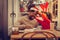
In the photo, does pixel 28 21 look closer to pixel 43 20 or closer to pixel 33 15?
pixel 33 15

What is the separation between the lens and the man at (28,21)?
11.1ft

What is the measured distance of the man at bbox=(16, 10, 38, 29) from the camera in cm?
338

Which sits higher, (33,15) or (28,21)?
(33,15)

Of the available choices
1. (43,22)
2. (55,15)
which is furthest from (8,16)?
(55,15)

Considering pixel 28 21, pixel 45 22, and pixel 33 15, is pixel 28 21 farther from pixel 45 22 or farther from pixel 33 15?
pixel 45 22

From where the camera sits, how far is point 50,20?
3.40 meters

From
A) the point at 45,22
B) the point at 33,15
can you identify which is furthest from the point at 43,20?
the point at 33,15

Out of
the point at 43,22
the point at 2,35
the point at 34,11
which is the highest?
the point at 34,11

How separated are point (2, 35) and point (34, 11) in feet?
2.48

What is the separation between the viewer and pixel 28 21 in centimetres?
339

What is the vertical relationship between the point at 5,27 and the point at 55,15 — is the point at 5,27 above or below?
below

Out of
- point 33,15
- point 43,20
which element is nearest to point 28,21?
point 33,15

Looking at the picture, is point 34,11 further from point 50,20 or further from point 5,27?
point 5,27

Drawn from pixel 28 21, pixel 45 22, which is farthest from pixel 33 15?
pixel 45 22
